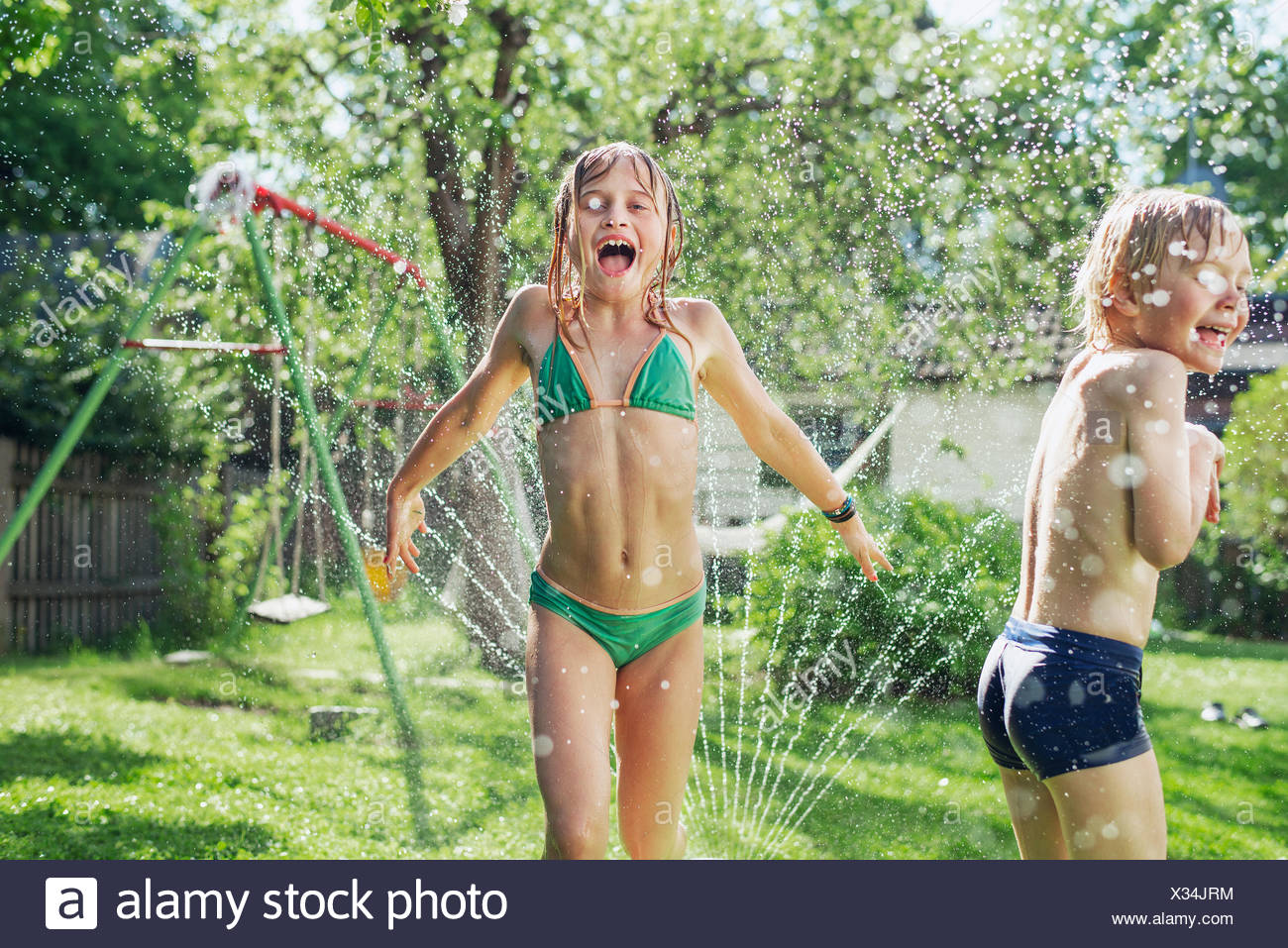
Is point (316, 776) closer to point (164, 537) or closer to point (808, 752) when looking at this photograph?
point (808, 752)

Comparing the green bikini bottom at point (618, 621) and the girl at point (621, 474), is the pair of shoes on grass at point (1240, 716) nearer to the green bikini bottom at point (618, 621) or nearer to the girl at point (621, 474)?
the girl at point (621, 474)

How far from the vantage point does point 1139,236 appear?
1814mm

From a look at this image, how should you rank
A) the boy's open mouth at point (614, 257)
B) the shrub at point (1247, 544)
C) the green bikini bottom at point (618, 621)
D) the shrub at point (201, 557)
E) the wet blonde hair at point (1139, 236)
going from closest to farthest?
the wet blonde hair at point (1139, 236) < the green bikini bottom at point (618, 621) < the boy's open mouth at point (614, 257) < the shrub at point (1247, 544) < the shrub at point (201, 557)

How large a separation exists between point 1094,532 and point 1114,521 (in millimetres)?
39

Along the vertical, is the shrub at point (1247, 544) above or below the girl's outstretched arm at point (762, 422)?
below

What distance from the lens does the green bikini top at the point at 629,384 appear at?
1.98 meters

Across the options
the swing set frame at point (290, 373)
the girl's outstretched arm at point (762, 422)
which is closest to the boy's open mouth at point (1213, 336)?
the girl's outstretched arm at point (762, 422)

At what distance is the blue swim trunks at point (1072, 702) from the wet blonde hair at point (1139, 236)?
22.3 inches

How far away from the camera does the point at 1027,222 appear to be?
4543 millimetres

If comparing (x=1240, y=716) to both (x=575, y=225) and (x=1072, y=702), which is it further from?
(x=575, y=225)

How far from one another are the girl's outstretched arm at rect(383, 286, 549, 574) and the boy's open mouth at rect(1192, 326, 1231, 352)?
49.5 inches

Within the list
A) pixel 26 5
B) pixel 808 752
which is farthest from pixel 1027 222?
pixel 26 5

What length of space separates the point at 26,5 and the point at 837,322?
3853 millimetres

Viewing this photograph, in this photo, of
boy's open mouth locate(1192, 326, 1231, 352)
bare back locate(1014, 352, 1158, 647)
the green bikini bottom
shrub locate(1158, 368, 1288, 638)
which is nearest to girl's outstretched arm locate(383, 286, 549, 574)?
the green bikini bottom
